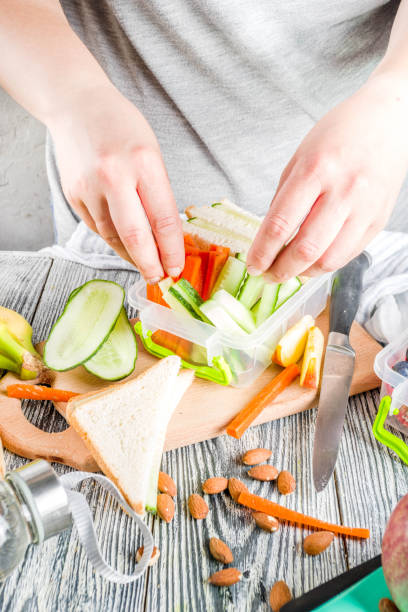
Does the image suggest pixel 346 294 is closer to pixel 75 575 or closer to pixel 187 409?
pixel 187 409

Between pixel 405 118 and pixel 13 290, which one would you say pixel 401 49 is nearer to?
pixel 405 118

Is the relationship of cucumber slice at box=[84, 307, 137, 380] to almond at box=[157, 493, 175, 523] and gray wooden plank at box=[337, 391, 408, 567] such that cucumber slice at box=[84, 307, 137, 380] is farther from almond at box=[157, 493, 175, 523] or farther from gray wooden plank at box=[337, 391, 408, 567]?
gray wooden plank at box=[337, 391, 408, 567]

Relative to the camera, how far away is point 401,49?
4.15 ft

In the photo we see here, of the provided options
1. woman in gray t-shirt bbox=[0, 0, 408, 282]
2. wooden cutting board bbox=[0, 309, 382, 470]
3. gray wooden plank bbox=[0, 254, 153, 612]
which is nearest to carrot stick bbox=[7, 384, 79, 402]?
wooden cutting board bbox=[0, 309, 382, 470]

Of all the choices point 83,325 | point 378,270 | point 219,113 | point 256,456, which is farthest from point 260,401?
point 219,113

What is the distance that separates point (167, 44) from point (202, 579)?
4.95ft

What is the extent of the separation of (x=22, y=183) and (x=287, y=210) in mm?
1980

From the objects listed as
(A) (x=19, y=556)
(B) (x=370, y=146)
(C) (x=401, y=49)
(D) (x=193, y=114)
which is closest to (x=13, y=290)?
(D) (x=193, y=114)

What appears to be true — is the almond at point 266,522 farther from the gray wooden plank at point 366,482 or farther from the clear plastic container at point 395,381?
the clear plastic container at point 395,381

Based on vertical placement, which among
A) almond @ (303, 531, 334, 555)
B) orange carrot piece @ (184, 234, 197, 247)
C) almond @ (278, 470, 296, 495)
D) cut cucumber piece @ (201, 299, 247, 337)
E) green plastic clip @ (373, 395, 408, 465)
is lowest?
almond @ (278, 470, 296, 495)

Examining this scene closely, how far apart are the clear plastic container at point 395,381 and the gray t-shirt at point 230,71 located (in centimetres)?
99

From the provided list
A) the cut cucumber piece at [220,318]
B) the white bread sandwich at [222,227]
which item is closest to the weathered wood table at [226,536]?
the cut cucumber piece at [220,318]

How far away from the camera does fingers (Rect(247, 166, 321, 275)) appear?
3.31 feet

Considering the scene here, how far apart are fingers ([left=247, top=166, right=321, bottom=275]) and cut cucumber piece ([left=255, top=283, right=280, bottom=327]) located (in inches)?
10.5
